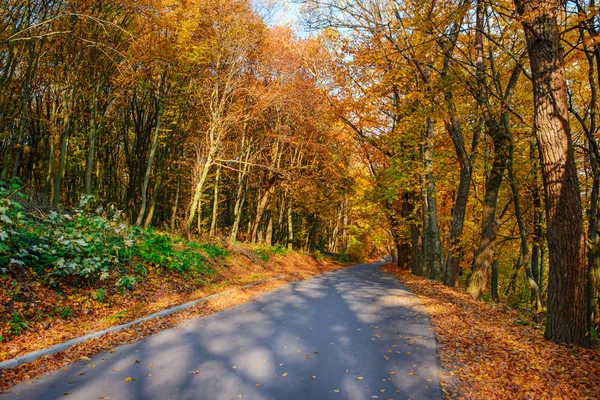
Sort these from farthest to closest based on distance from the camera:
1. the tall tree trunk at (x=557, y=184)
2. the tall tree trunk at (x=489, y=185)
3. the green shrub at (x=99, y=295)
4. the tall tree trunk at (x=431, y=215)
Answer: the tall tree trunk at (x=431, y=215) < the tall tree trunk at (x=489, y=185) < the green shrub at (x=99, y=295) < the tall tree trunk at (x=557, y=184)

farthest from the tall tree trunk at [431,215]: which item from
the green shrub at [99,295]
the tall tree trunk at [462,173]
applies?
the green shrub at [99,295]

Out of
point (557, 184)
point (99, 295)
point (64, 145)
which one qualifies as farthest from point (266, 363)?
point (64, 145)

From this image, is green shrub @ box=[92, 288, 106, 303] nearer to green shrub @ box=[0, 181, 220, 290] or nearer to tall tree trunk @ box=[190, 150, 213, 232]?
green shrub @ box=[0, 181, 220, 290]

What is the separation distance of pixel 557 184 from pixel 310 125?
67.3ft

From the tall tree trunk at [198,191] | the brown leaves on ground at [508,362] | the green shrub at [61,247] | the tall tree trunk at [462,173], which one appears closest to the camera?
the brown leaves on ground at [508,362]

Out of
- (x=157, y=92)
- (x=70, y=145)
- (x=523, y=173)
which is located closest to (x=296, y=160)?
(x=157, y=92)

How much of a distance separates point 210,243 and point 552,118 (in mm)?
13436

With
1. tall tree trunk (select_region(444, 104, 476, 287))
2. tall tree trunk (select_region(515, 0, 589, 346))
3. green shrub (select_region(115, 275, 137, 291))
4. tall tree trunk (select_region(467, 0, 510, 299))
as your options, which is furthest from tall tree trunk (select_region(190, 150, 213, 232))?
tall tree trunk (select_region(515, 0, 589, 346))

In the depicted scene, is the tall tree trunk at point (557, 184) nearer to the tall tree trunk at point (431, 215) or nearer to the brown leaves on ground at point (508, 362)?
the brown leaves on ground at point (508, 362)

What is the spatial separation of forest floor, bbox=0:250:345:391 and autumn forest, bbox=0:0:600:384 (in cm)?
14

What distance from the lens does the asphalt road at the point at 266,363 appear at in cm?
422

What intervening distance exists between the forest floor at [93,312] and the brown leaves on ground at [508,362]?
15.4 ft

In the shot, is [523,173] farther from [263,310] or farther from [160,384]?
[160,384]

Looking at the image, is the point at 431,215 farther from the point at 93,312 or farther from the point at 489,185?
the point at 93,312
